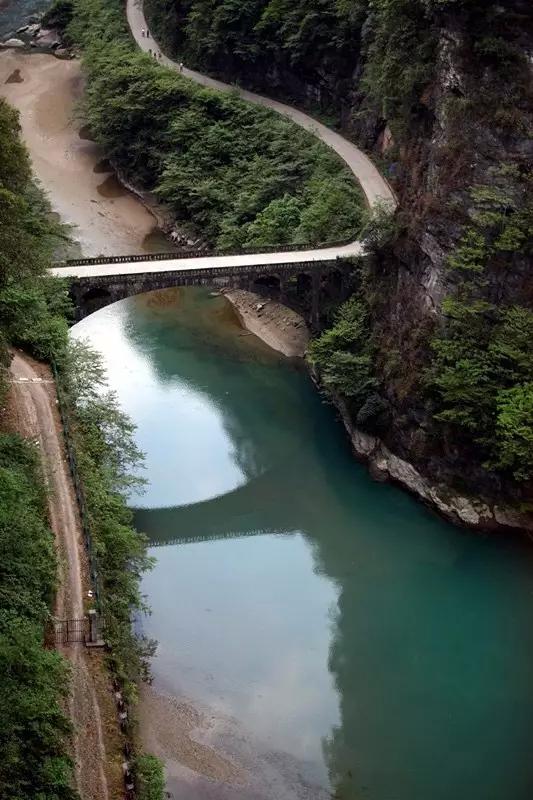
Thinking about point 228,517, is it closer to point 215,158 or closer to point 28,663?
point 28,663

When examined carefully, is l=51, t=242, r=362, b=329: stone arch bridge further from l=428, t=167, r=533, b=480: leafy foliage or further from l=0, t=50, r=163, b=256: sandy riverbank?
l=0, t=50, r=163, b=256: sandy riverbank

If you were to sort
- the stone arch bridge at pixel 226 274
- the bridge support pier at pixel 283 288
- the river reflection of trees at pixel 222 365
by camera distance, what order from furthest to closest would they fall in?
1. the river reflection of trees at pixel 222 365
2. the bridge support pier at pixel 283 288
3. the stone arch bridge at pixel 226 274

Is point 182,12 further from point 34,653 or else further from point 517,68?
point 34,653

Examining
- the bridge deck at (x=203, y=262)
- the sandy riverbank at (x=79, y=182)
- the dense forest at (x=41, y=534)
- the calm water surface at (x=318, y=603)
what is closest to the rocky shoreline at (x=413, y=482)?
the sandy riverbank at (x=79, y=182)

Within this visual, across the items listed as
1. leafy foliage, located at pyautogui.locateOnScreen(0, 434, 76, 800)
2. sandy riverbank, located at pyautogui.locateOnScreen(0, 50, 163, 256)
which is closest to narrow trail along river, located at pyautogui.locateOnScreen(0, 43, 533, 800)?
leafy foliage, located at pyautogui.locateOnScreen(0, 434, 76, 800)

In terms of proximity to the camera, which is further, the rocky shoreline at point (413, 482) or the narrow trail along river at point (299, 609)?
the rocky shoreline at point (413, 482)

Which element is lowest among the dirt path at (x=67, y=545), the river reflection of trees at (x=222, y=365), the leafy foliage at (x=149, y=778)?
the river reflection of trees at (x=222, y=365)

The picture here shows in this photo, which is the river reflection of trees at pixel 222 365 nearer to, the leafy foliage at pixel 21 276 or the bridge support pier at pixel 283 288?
the bridge support pier at pixel 283 288

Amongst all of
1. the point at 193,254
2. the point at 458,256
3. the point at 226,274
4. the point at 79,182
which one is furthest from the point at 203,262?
the point at 79,182
